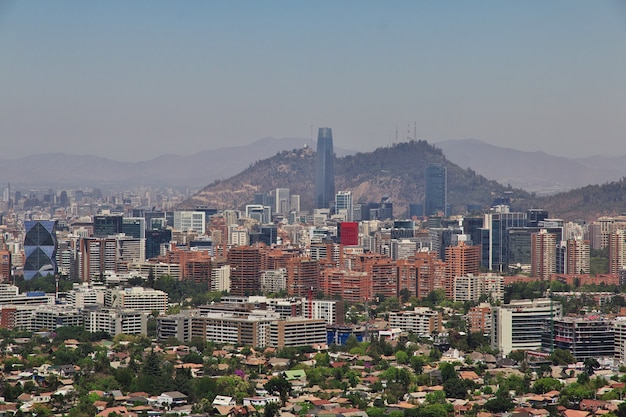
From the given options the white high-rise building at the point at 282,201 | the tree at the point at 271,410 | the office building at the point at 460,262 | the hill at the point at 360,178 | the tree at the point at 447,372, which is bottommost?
the tree at the point at 271,410

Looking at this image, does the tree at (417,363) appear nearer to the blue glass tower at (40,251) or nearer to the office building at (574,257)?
the blue glass tower at (40,251)

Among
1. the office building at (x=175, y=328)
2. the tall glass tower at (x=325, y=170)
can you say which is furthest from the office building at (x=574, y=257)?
the tall glass tower at (x=325, y=170)

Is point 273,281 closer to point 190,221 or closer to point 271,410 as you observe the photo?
point 271,410

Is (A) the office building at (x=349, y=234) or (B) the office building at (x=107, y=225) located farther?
(A) the office building at (x=349, y=234)

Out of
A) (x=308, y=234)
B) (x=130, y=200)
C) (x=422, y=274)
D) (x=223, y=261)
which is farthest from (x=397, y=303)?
(x=130, y=200)

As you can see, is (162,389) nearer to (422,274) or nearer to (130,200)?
(422,274)

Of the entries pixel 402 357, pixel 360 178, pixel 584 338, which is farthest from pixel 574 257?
pixel 360 178

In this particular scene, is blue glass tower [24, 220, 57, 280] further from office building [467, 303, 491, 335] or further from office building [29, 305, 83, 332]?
office building [467, 303, 491, 335]
